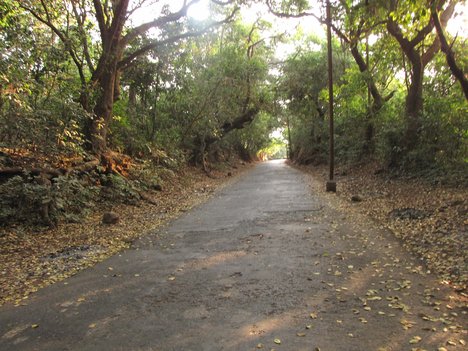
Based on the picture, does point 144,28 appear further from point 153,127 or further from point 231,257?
point 231,257

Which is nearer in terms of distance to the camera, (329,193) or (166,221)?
(166,221)

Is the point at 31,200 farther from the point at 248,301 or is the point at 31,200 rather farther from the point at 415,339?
the point at 415,339

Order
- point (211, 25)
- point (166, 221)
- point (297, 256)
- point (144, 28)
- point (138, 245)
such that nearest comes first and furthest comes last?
point (297, 256)
point (138, 245)
point (166, 221)
point (144, 28)
point (211, 25)

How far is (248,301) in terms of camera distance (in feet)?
15.5

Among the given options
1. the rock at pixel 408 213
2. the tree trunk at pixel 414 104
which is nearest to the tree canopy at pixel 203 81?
the tree trunk at pixel 414 104

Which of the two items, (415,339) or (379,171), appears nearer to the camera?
(415,339)

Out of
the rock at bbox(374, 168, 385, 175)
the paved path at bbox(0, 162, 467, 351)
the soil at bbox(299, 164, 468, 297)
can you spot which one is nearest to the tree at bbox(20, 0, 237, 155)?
the paved path at bbox(0, 162, 467, 351)

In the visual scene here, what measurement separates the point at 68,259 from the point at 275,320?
4.22 meters

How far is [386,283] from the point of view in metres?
5.18

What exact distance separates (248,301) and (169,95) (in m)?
14.9

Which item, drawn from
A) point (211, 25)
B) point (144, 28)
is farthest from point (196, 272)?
point (211, 25)

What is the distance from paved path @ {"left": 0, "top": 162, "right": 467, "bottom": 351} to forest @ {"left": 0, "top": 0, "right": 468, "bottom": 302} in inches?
154

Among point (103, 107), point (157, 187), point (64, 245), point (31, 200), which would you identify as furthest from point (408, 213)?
point (103, 107)

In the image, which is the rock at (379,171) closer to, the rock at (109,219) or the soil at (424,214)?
the soil at (424,214)
